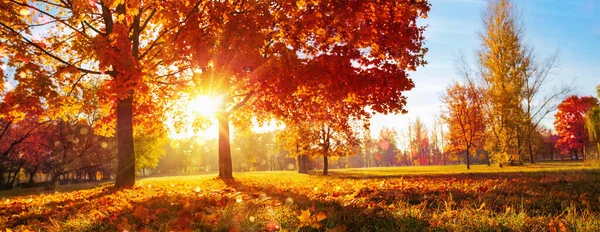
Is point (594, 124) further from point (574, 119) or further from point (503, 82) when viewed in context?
point (574, 119)

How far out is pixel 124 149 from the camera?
1316cm

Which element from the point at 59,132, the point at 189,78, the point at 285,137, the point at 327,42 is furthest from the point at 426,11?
the point at 59,132

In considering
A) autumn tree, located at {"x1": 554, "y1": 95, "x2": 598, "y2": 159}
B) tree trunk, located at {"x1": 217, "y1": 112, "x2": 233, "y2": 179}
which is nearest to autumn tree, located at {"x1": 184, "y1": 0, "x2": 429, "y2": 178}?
tree trunk, located at {"x1": 217, "y1": 112, "x2": 233, "y2": 179}

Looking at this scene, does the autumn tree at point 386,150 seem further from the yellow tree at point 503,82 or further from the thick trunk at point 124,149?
the thick trunk at point 124,149

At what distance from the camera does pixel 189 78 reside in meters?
17.1

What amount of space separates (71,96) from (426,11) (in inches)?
540

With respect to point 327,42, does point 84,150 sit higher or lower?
lower

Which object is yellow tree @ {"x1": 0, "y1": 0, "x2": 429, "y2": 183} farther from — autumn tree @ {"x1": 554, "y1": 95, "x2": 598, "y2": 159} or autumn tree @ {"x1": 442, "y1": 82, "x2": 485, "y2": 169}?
autumn tree @ {"x1": 554, "y1": 95, "x2": 598, "y2": 159}

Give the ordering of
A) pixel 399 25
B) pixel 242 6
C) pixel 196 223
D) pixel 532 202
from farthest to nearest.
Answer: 1. pixel 399 25
2. pixel 242 6
3. pixel 532 202
4. pixel 196 223

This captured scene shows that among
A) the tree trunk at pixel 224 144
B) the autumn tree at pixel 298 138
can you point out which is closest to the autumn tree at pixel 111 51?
the tree trunk at pixel 224 144

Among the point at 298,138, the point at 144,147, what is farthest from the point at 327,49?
the point at 144,147

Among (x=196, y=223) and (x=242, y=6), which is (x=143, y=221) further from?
(x=242, y=6)

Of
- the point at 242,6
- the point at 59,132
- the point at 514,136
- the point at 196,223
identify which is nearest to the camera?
the point at 196,223

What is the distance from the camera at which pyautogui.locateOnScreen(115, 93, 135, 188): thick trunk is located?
12.9m
